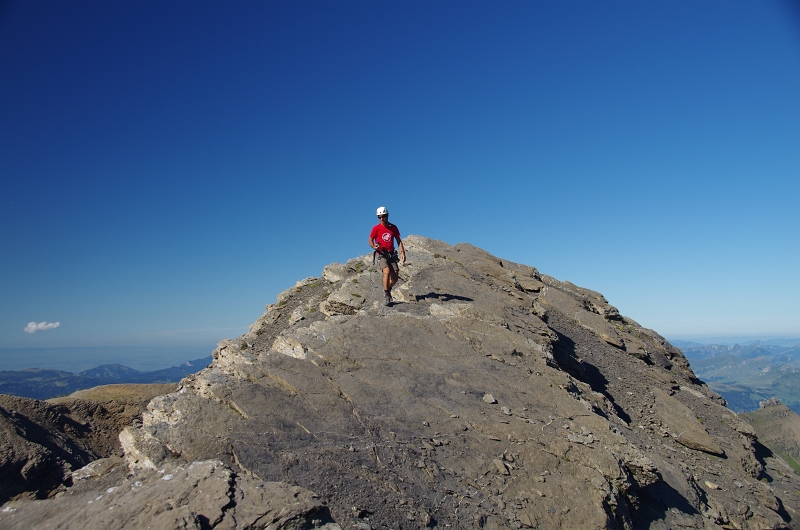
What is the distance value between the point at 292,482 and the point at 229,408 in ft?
9.14

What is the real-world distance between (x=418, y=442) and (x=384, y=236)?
963 cm

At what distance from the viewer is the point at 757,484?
15594 mm

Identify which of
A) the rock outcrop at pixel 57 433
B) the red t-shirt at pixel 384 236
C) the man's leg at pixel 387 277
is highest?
the red t-shirt at pixel 384 236

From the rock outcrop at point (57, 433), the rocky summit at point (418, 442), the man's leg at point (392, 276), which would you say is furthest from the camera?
the man's leg at point (392, 276)

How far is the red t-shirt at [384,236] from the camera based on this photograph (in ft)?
59.7

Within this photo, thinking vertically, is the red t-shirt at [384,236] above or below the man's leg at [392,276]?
above

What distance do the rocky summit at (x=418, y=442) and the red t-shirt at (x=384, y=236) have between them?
7.62 feet

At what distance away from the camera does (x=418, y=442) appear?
10125 mm

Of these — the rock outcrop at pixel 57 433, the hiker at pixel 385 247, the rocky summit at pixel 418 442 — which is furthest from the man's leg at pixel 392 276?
the rock outcrop at pixel 57 433

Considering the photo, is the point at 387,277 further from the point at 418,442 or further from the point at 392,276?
the point at 418,442

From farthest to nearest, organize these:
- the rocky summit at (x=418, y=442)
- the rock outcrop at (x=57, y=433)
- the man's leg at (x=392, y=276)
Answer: the man's leg at (x=392, y=276) → the rock outcrop at (x=57, y=433) → the rocky summit at (x=418, y=442)

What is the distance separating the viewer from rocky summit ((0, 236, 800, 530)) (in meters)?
7.37

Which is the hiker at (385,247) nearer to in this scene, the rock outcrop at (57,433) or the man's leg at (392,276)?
the man's leg at (392,276)

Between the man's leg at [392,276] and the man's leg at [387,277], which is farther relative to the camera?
the man's leg at [392,276]
